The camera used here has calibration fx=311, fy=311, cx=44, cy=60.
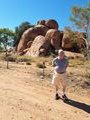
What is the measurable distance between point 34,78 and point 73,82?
2065mm

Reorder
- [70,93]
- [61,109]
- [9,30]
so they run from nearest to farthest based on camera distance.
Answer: [61,109], [70,93], [9,30]

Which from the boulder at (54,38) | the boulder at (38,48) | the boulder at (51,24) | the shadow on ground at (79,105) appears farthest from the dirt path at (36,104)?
the boulder at (51,24)

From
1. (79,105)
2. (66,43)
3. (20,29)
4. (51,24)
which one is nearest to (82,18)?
(66,43)

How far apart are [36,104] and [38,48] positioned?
1400 inches

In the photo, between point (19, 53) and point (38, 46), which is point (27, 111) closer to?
point (38, 46)

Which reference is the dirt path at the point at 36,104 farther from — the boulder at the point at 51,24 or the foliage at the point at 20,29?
the foliage at the point at 20,29

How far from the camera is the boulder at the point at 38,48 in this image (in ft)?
147

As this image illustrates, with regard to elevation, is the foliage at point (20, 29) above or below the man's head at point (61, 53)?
above

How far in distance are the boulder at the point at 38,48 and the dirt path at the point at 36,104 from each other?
30.6 m

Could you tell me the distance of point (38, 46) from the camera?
4634cm

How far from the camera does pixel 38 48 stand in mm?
45812

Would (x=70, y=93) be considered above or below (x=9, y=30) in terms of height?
below

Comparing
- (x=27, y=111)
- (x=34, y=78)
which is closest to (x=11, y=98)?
(x=27, y=111)

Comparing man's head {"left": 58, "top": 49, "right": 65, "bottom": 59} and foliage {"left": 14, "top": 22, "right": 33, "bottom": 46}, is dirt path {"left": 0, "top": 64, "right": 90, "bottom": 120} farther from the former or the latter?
foliage {"left": 14, "top": 22, "right": 33, "bottom": 46}
